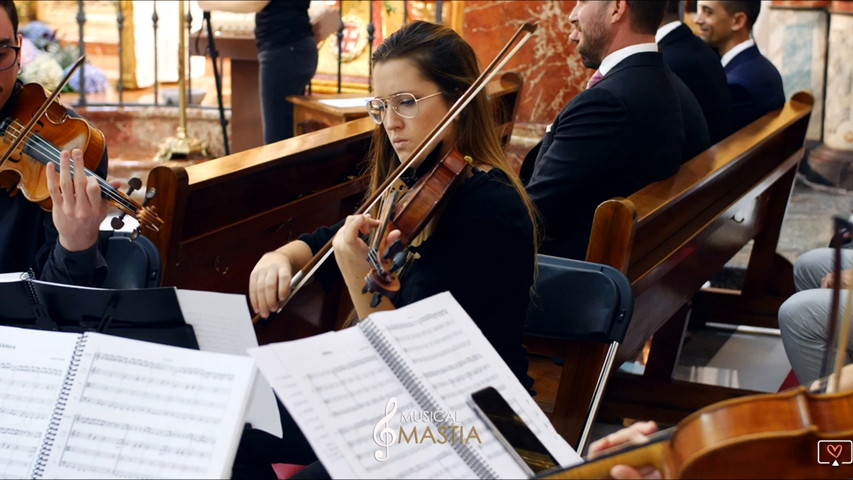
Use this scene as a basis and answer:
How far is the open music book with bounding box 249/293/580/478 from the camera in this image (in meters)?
1.14

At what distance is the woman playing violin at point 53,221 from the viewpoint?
1784 millimetres

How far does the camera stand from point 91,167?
2104 mm

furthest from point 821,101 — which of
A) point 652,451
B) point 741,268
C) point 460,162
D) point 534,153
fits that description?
point 652,451

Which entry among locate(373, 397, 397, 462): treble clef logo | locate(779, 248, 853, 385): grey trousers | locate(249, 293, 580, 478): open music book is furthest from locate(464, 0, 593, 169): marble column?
locate(373, 397, 397, 462): treble clef logo

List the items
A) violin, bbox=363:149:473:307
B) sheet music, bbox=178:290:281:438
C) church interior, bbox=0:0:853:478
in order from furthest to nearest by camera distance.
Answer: church interior, bbox=0:0:853:478, violin, bbox=363:149:473:307, sheet music, bbox=178:290:281:438

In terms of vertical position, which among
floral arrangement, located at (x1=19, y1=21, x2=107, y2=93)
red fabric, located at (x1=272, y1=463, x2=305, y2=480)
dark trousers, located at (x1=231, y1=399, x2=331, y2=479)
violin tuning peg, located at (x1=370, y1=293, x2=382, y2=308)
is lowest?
floral arrangement, located at (x1=19, y1=21, x2=107, y2=93)

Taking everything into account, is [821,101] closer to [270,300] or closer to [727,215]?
[727,215]

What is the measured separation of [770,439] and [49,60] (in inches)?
226

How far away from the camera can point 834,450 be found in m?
1.00

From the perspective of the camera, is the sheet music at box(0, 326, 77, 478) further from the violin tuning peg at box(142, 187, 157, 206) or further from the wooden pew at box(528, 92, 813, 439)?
the wooden pew at box(528, 92, 813, 439)

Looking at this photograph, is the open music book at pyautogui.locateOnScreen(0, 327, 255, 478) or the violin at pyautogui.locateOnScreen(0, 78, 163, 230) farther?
the violin at pyautogui.locateOnScreen(0, 78, 163, 230)

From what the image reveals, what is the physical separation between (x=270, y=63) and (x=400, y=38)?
109 inches

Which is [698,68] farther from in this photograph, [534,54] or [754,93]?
[534,54]

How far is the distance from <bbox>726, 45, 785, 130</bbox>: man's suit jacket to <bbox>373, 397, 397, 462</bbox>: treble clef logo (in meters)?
3.62
